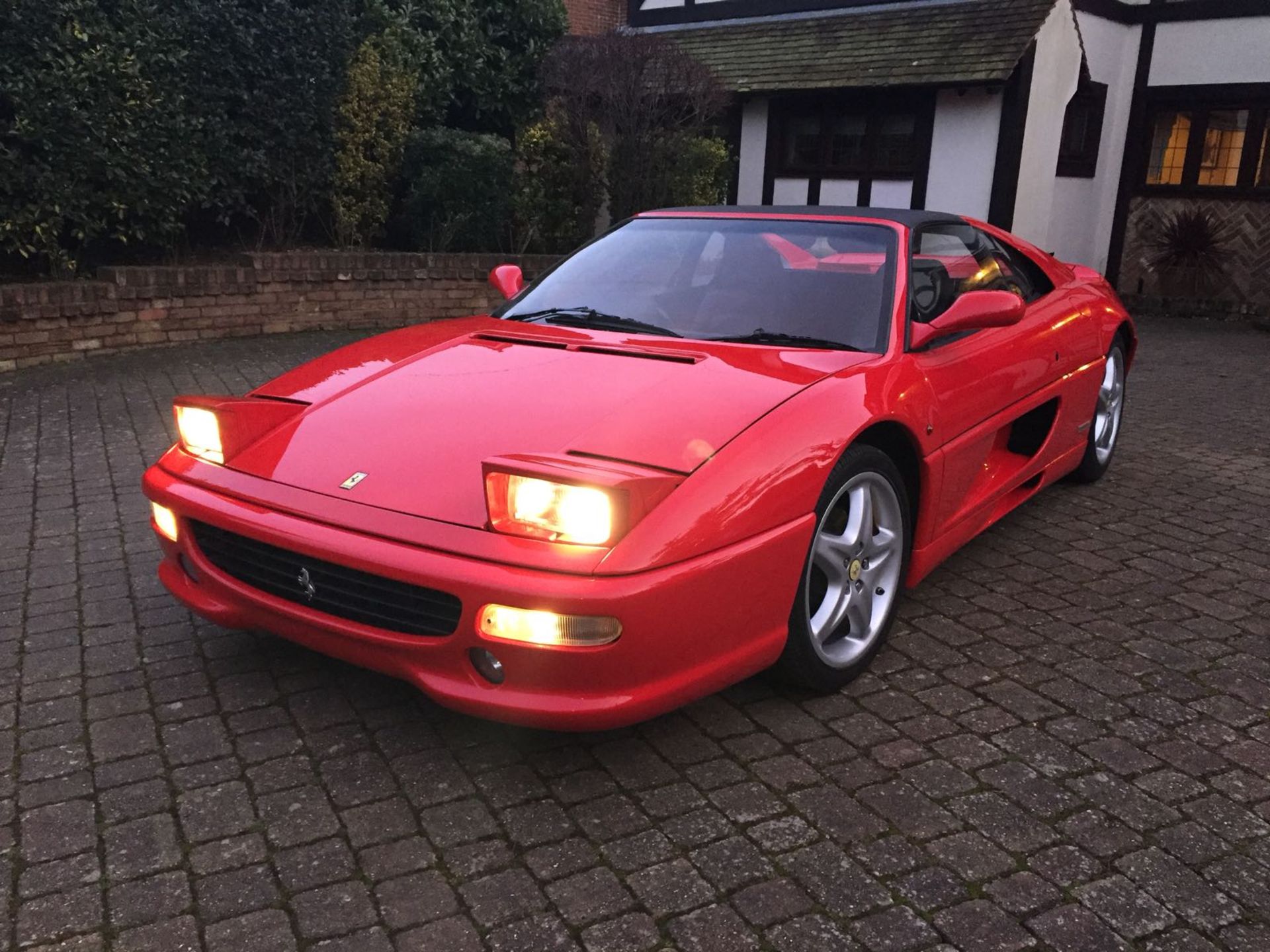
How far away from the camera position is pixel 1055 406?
4.38 metres

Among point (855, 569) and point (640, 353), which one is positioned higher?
point (640, 353)

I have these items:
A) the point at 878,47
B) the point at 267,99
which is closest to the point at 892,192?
the point at 878,47

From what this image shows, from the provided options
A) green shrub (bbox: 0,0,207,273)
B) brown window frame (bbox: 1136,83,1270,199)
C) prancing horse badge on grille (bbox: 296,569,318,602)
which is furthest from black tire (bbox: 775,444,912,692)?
brown window frame (bbox: 1136,83,1270,199)

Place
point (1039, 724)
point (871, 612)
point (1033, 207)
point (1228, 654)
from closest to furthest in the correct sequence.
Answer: point (1039, 724) → point (871, 612) → point (1228, 654) → point (1033, 207)

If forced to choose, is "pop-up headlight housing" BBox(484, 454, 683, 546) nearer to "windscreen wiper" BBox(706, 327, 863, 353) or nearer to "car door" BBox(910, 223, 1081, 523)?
"windscreen wiper" BBox(706, 327, 863, 353)

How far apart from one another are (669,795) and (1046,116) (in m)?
12.6

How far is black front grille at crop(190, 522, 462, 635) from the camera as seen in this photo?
2473mm

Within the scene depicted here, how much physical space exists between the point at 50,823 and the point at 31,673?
90 centimetres

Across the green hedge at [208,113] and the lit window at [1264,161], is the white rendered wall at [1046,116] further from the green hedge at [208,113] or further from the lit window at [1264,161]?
the green hedge at [208,113]

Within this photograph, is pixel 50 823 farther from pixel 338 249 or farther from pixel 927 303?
pixel 338 249

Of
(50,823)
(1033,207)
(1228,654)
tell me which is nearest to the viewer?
(50,823)

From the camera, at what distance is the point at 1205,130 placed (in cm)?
1373

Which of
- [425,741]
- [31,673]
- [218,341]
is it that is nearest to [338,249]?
[218,341]

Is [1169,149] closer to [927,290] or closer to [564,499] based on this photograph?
[927,290]
